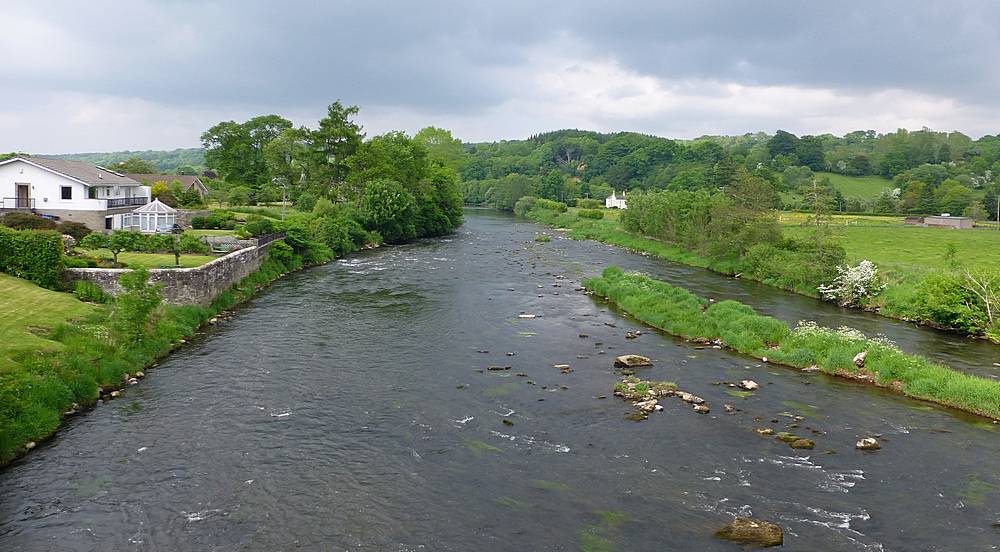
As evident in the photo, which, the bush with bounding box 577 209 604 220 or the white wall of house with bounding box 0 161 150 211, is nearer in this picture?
the white wall of house with bounding box 0 161 150 211

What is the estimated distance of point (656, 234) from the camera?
269ft

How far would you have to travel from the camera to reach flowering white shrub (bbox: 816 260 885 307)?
44.3 metres

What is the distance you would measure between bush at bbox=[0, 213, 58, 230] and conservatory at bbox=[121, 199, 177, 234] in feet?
34.1

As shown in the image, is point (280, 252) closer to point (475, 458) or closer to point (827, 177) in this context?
point (475, 458)

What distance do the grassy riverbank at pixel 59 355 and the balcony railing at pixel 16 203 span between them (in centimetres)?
2412

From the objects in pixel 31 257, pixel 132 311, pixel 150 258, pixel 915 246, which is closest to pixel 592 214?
pixel 915 246

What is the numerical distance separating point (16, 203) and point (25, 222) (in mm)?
12144

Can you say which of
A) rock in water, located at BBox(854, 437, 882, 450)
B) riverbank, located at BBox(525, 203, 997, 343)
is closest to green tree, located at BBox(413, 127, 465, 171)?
riverbank, located at BBox(525, 203, 997, 343)

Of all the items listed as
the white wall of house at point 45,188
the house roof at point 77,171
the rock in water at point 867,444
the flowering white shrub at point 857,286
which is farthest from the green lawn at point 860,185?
the white wall of house at point 45,188

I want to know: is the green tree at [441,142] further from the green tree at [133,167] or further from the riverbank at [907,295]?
the riverbank at [907,295]

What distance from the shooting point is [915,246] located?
218 feet

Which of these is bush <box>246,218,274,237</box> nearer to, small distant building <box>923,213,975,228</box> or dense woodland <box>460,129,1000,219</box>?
dense woodland <box>460,129,1000,219</box>

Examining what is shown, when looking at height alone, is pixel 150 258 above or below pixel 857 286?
above

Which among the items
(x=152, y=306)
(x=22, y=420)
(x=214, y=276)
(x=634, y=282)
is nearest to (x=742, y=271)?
(x=634, y=282)
